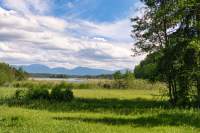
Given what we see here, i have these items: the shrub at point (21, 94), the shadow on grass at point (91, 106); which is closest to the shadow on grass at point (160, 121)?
the shadow on grass at point (91, 106)

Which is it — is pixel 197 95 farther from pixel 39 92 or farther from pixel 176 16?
pixel 39 92

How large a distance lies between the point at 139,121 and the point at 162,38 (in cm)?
2016

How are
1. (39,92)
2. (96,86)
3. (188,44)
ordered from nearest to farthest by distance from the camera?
(188,44) → (39,92) → (96,86)

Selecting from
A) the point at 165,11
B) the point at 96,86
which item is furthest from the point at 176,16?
the point at 96,86

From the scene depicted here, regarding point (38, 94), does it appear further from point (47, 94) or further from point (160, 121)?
point (160, 121)

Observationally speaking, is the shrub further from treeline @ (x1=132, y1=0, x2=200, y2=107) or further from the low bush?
treeline @ (x1=132, y1=0, x2=200, y2=107)

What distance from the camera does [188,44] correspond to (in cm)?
4119

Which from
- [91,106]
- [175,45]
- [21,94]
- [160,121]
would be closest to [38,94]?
[21,94]


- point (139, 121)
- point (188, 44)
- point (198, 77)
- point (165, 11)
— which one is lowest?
point (139, 121)

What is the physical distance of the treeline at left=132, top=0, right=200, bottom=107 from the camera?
4156cm

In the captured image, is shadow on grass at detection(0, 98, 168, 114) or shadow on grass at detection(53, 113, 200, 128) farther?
shadow on grass at detection(0, 98, 168, 114)

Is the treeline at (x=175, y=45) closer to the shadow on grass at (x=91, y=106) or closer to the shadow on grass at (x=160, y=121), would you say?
the shadow on grass at (x=91, y=106)

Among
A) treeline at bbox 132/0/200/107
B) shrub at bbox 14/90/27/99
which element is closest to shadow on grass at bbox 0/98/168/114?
treeline at bbox 132/0/200/107

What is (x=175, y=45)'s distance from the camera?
42969 mm
